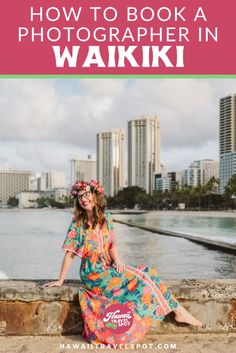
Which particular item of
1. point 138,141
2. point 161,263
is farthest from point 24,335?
point 138,141

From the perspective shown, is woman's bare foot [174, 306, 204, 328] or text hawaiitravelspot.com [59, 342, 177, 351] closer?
text hawaiitravelspot.com [59, 342, 177, 351]

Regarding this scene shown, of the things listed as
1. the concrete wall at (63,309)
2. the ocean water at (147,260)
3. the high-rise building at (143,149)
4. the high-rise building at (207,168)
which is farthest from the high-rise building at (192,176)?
the concrete wall at (63,309)

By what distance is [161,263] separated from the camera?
13641 millimetres

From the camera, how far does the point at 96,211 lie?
14.6 ft

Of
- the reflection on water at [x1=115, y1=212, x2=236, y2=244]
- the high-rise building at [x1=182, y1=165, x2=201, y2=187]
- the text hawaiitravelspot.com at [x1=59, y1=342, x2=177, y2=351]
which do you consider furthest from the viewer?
the high-rise building at [x1=182, y1=165, x2=201, y2=187]

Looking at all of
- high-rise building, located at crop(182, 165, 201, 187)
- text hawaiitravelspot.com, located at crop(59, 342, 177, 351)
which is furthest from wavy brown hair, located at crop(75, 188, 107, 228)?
high-rise building, located at crop(182, 165, 201, 187)

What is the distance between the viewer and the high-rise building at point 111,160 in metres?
173

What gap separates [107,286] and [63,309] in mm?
533

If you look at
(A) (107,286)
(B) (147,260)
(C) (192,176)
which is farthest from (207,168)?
(A) (107,286)

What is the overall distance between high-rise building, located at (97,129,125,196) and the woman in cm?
16693

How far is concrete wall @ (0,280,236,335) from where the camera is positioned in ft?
14.7

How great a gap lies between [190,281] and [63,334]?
1282 millimetres

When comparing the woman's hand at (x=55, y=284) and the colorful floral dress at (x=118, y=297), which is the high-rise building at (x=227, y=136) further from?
the colorful floral dress at (x=118, y=297)

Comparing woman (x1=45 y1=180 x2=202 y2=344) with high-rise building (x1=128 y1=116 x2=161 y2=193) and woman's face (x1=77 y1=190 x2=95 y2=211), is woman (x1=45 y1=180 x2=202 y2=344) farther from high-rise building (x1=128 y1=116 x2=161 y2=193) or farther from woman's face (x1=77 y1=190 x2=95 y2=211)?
high-rise building (x1=128 y1=116 x2=161 y2=193)
